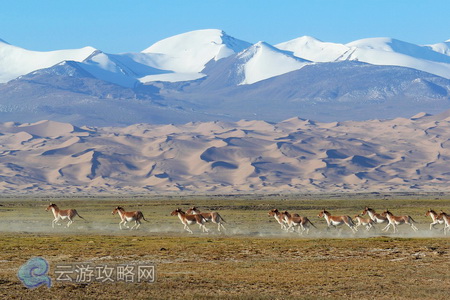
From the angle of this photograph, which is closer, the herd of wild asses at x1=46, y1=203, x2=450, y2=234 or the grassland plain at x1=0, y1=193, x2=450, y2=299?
the grassland plain at x1=0, y1=193, x2=450, y2=299

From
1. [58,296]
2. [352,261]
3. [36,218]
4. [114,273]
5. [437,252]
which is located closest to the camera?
[58,296]

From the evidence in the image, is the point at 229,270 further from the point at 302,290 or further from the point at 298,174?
the point at 298,174

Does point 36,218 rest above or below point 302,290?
above

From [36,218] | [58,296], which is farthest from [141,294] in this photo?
[36,218]

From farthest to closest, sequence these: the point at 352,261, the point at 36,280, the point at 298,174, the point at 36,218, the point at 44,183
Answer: the point at 298,174 < the point at 44,183 < the point at 36,218 < the point at 352,261 < the point at 36,280

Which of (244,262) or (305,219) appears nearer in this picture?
(244,262)

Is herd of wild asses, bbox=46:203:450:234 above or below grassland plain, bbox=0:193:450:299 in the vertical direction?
above

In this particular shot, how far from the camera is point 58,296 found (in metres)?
24.5

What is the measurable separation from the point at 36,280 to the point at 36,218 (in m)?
39.0

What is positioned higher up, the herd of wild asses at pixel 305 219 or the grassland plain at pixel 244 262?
the herd of wild asses at pixel 305 219

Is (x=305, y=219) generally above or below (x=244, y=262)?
above

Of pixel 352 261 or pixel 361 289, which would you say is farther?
pixel 352 261

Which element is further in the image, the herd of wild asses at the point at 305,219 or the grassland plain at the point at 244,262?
the herd of wild asses at the point at 305,219

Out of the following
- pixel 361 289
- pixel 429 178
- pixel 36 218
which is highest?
pixel 429 178
